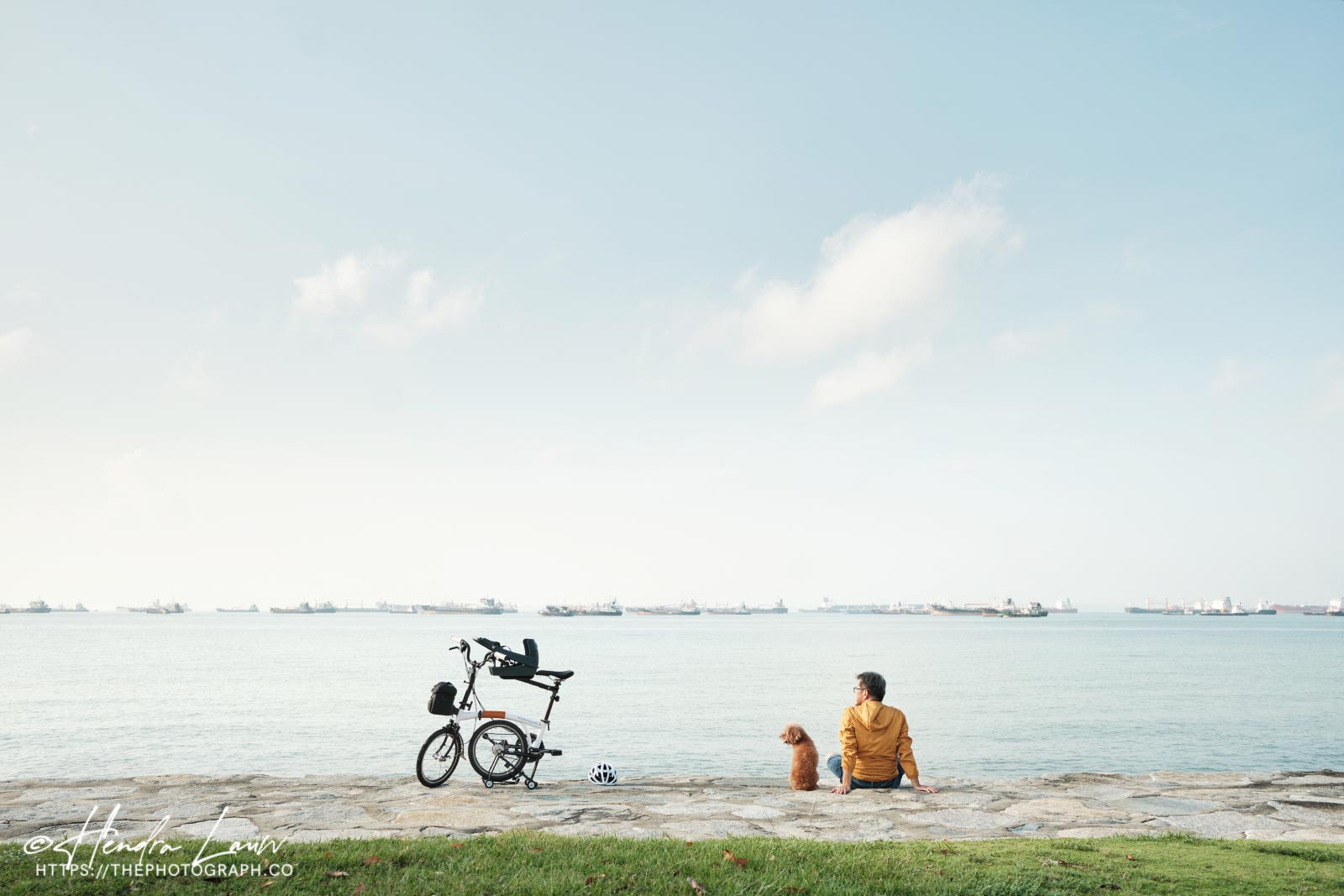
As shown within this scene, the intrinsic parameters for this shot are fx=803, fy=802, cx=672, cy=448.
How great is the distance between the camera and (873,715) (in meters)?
11.3

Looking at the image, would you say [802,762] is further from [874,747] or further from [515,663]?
[515,663]

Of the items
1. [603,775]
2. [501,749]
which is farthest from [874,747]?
[501,749]

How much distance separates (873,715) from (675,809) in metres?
3.09

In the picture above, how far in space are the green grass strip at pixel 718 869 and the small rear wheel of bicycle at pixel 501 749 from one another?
13.0ft

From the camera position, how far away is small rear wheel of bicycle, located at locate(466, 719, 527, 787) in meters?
11.8

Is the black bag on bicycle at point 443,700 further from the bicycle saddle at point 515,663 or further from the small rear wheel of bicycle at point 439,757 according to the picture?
the bicycle saddle at point 515,663

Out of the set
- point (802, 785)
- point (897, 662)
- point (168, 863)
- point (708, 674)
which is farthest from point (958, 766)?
point (897, 662)

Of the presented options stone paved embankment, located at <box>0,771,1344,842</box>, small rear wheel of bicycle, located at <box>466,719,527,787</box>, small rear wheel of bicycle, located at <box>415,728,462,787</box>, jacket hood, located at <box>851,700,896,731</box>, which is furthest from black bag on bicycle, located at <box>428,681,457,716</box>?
jacket hood, located at <box>851,700,896,731</box>

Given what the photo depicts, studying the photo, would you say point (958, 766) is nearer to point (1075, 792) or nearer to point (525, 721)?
point (1075, 792)

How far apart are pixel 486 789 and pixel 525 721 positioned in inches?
41.8

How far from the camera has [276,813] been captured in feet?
31.2

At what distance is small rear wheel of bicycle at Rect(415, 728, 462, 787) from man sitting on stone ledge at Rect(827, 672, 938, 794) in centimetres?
554

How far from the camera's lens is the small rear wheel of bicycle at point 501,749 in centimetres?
1182

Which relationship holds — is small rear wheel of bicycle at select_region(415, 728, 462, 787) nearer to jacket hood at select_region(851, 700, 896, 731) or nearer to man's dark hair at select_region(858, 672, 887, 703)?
jacket hood at select_region(851, 700, 896, 731)
